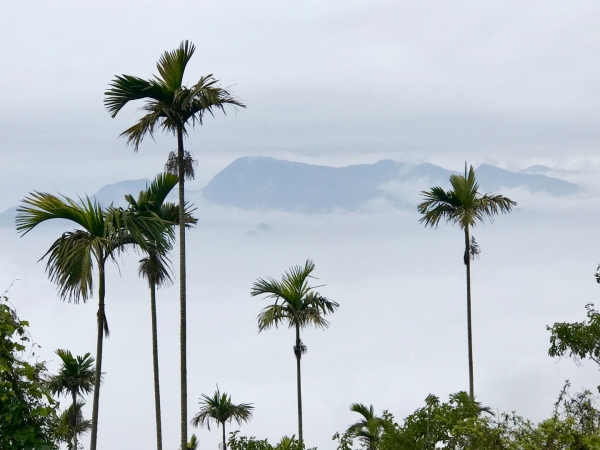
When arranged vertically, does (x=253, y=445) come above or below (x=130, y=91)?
below

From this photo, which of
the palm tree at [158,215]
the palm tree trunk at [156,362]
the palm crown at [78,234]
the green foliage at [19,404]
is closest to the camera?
the green foliage at [19,404]

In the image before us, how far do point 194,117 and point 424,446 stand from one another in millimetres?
10924

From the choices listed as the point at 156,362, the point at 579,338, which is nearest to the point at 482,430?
the point at 579,338

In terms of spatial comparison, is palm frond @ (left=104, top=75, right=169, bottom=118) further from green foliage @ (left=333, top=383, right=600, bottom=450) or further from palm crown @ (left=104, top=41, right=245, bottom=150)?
green foliage @ (left=333, top=383, right=600, bottom=450)

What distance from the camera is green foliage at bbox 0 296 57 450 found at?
1019 centimetres

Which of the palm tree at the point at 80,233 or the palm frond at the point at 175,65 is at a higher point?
the palm frond at the point at 175,65

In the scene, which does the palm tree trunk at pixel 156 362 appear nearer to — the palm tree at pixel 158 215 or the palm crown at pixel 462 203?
the palm tree at pixel 158 215

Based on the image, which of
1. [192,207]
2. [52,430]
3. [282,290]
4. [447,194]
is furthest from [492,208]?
[52,430]

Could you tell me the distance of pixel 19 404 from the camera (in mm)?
10219

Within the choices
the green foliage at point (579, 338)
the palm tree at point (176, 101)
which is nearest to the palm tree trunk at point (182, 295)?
the palm tree at point (176, 101)

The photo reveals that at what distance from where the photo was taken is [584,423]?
14648 millimetres

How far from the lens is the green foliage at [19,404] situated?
1019cm

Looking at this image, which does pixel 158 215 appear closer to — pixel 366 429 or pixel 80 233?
pixel 80 233

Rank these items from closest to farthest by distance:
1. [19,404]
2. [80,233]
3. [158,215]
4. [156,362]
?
1. [19,404]
2. [80,233]
3. [158,215]
4. [156,362]
